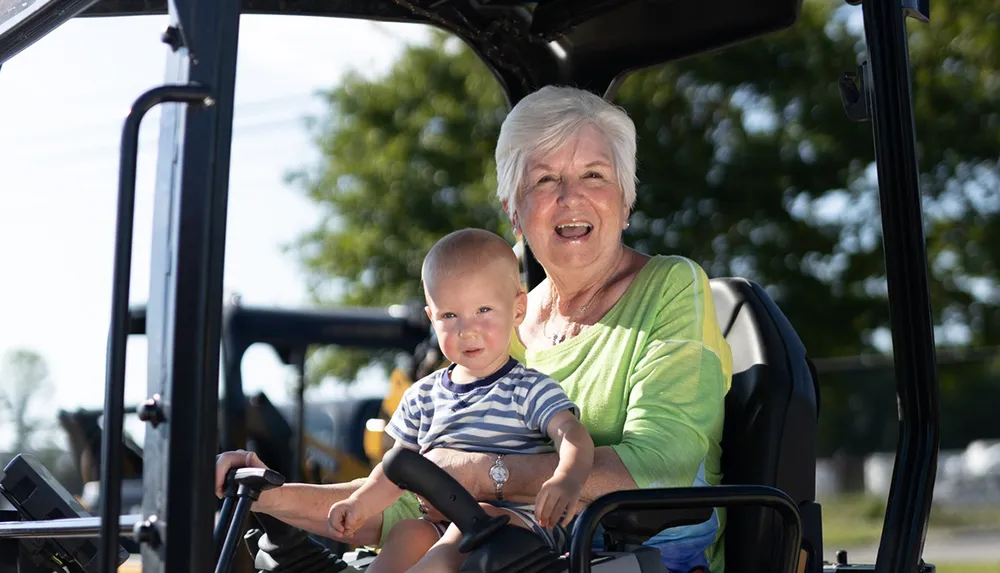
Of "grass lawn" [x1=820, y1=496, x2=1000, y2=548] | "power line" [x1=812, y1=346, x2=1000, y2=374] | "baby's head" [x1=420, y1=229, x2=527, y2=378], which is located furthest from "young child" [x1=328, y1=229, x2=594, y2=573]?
"grass lawn" [x1=820, y1=496, x2=1000, y2=548]

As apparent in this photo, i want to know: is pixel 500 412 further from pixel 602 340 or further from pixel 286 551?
pixel 286 551

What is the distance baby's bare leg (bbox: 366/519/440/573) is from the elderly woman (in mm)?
123

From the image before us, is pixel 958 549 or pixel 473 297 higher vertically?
pixel 473 297

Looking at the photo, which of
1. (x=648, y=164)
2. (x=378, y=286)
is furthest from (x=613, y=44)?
(x=378, y=286)

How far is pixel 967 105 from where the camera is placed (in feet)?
40.8

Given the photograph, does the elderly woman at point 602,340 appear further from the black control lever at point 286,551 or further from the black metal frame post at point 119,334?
the black metal frame post at point 119,334

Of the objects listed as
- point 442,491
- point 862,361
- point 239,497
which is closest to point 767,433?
point 442,491

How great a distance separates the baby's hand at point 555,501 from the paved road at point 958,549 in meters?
11.1

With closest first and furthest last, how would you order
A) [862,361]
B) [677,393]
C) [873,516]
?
[677,393] → [862,361] → [873,516]

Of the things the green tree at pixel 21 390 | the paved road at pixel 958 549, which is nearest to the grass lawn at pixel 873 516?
the paved road at pixel 958 549

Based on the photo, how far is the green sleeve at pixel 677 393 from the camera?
2506mm

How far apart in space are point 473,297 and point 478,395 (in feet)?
0.68

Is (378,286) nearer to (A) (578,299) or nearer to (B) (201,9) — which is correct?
(A) (578,299)

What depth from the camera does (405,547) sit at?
2451 mm
